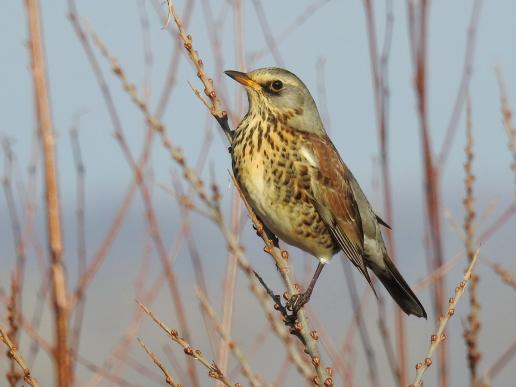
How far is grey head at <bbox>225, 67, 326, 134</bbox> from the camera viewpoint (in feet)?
15.6

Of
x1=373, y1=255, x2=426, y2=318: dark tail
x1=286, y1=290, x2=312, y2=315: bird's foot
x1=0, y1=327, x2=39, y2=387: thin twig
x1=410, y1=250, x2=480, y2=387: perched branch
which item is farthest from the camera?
x1=373, y1=255, x2=426, y2=318: dark tail

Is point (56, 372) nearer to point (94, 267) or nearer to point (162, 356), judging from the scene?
point (94, 267)

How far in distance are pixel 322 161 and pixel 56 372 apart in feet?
7.72

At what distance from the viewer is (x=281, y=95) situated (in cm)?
485

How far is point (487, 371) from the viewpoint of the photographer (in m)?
3.10

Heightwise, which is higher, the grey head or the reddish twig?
the grey head

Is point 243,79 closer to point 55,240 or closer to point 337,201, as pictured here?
point 337,201

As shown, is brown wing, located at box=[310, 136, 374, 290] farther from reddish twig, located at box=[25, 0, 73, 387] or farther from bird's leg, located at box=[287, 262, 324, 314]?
reddish twig, located at box=[25, 0, 73, 387]

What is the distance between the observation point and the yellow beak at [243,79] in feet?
14.6

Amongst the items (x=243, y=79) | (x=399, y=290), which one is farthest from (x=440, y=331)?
(x=399, y=290)

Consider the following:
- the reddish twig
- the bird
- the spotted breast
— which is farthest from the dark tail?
the reddish twig

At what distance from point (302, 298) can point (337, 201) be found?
1010mm

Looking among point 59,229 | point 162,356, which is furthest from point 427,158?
point 162,356

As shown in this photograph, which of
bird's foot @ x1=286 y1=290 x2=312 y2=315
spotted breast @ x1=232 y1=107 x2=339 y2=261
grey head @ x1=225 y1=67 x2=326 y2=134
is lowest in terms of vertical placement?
bird's foot @ x1=286 y1=290 x2=312 y2=315
